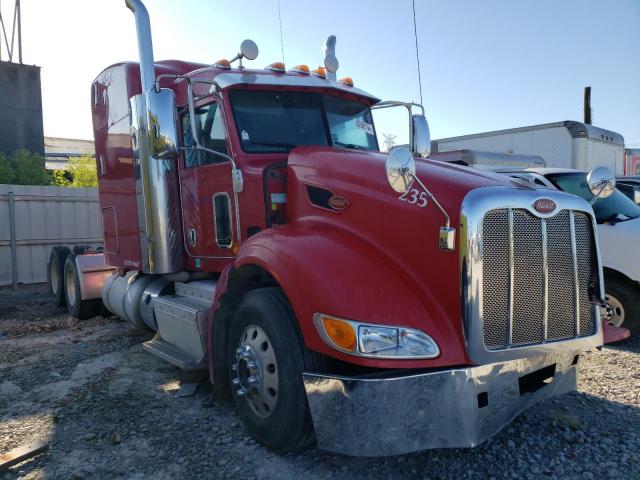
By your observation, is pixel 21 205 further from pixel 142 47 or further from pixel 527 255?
pixel 527 255

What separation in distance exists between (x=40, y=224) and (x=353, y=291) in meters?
10.0

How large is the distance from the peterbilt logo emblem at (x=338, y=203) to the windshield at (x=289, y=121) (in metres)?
1.00

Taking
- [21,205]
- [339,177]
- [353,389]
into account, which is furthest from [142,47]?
[21,205]

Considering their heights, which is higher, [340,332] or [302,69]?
[302,69]

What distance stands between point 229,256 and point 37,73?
22.1 metres

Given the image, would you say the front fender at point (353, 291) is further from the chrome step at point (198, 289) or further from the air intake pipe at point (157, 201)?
the air intake pipe at point (157, 201)

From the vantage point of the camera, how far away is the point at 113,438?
3594mm

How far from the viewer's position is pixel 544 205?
2980mm

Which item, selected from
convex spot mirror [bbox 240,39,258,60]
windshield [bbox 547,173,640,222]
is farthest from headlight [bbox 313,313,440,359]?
windshield [bbox 547,173,640,222]

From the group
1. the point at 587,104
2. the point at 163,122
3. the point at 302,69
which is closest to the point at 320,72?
the point at 302,69

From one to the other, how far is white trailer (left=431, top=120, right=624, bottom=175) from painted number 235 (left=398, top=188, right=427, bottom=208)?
11.3 m

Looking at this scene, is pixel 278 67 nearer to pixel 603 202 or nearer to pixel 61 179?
pixel 603 202

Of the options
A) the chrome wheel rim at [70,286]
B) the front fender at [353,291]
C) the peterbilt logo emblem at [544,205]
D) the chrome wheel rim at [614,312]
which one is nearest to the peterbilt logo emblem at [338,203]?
the front fender at [353,291]

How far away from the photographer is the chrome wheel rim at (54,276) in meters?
8.50
